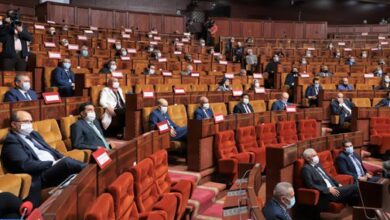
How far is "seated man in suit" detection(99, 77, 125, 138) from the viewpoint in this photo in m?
2.69

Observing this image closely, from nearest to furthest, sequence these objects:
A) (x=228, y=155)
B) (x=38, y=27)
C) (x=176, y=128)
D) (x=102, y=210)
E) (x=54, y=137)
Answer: (x=102, y=210) < (x=54, y=137) < (x=228, y=155) < (x=176, y=128) < (x=38, y=27)

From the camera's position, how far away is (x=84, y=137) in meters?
1.93

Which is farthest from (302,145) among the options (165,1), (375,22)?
(375,22)

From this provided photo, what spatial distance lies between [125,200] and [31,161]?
0.42 meters

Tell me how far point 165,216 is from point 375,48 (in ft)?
20.0

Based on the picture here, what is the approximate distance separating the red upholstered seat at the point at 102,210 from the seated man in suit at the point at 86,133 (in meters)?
0.80

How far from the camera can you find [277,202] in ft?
4.99

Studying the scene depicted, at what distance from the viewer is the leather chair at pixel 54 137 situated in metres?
1.76

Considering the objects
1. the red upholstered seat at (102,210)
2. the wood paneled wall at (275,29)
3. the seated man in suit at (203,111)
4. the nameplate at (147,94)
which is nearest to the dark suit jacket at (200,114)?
the seated man in suit at (203,111)

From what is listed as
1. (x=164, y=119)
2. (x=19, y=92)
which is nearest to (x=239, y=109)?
(x=164, y=119)

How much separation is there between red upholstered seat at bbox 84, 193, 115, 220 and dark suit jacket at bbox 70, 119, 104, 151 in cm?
82

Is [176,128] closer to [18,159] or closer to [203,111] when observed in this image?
[203,111]

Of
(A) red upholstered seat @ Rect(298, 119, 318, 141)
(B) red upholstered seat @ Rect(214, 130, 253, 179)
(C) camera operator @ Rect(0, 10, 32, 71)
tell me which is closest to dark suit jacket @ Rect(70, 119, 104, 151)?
(B) red upholstered seat @ Rect(214, 130, 253, 179)

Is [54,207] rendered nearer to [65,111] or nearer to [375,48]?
[65,111]
